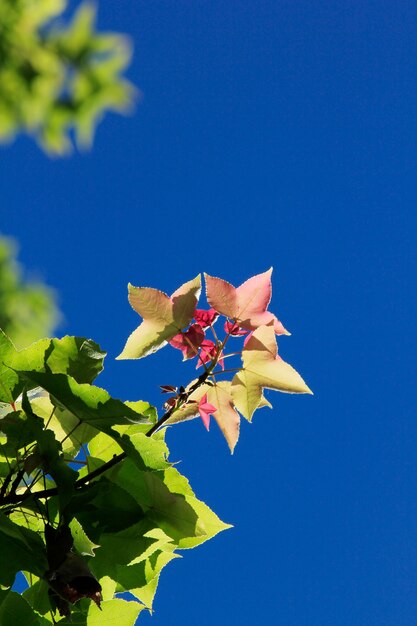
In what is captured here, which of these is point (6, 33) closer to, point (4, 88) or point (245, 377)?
point (4, 88)

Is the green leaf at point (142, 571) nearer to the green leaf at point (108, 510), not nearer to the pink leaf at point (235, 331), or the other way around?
the green leaf at point (108, 510)

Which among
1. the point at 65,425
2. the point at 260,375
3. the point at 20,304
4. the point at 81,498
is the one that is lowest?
the point at 81,498

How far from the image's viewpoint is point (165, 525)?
760 millimetres

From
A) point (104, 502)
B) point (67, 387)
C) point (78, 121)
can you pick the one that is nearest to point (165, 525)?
point (104, 502)

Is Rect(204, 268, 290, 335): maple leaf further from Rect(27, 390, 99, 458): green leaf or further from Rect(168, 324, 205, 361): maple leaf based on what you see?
Rect(27, 390, 99, 458): green leaf

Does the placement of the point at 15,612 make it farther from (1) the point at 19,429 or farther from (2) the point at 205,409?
(2) the point at 205,409

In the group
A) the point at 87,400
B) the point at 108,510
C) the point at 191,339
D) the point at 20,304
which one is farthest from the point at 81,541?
the point at 20,304

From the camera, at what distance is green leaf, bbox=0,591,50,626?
2.36 feet

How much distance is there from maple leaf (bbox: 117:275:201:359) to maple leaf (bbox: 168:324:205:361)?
0.02m

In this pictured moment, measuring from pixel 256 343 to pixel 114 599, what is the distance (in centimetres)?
35

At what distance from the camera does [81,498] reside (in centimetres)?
70

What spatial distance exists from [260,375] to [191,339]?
0.10 metres

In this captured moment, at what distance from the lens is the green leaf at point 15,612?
0.72 metres

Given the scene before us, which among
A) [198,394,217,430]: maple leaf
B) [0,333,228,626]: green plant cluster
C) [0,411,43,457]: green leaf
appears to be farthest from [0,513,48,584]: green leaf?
[198,394,217,430]: maple leaf
